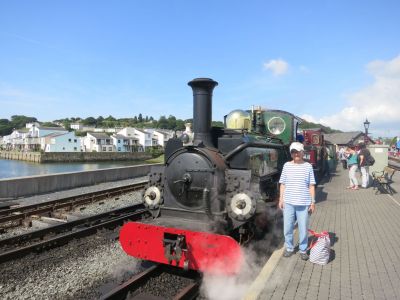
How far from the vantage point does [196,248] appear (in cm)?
432

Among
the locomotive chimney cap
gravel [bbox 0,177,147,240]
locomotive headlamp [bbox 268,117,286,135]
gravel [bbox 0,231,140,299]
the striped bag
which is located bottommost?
gravel [bbox 0,231,140,299]

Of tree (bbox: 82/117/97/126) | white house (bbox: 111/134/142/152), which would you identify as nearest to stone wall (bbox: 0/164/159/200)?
white house (bbox: 111/134/142/152)

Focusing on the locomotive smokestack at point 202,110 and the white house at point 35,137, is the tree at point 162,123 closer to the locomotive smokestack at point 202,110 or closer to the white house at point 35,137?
the white house at point 35,137

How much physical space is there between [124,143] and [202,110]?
78.8 metres

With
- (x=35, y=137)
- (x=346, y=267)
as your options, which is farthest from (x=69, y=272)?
(x=35, y=137)

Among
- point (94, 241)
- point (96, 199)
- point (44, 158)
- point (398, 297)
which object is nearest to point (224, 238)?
point (398, 297)

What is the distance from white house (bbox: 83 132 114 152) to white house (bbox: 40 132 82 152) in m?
2.87

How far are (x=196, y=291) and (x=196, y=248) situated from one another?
0.54 m

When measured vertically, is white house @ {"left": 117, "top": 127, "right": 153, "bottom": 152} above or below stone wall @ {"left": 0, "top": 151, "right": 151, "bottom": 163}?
above

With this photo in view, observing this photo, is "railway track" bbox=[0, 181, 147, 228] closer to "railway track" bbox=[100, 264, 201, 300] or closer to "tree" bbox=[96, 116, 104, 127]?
"railway track" bbox=[100, 264, 201, 300]

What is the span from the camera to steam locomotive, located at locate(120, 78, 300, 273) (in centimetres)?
430

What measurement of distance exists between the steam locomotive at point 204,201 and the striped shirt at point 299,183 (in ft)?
1.61

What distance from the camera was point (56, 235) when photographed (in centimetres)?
657

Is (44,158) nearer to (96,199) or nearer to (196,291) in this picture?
(96,199)
